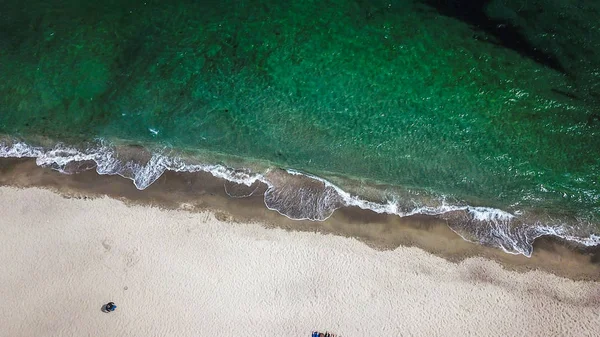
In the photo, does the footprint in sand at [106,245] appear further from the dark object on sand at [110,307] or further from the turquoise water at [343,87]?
the turquoise water at [343,87]

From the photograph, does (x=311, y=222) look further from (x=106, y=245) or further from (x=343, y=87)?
(x=106, y=245)


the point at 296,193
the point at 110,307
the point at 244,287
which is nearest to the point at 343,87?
the point at 296,193

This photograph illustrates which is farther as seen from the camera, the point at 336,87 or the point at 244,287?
the point at 336,87

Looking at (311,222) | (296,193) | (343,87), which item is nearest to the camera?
(311,222)

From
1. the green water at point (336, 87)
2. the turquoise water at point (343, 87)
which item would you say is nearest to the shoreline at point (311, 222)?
the turquoise water at point (343, 87)

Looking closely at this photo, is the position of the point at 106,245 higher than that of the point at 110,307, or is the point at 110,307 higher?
the point at 106,245

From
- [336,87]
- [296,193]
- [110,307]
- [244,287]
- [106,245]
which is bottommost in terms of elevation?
[110,307]
